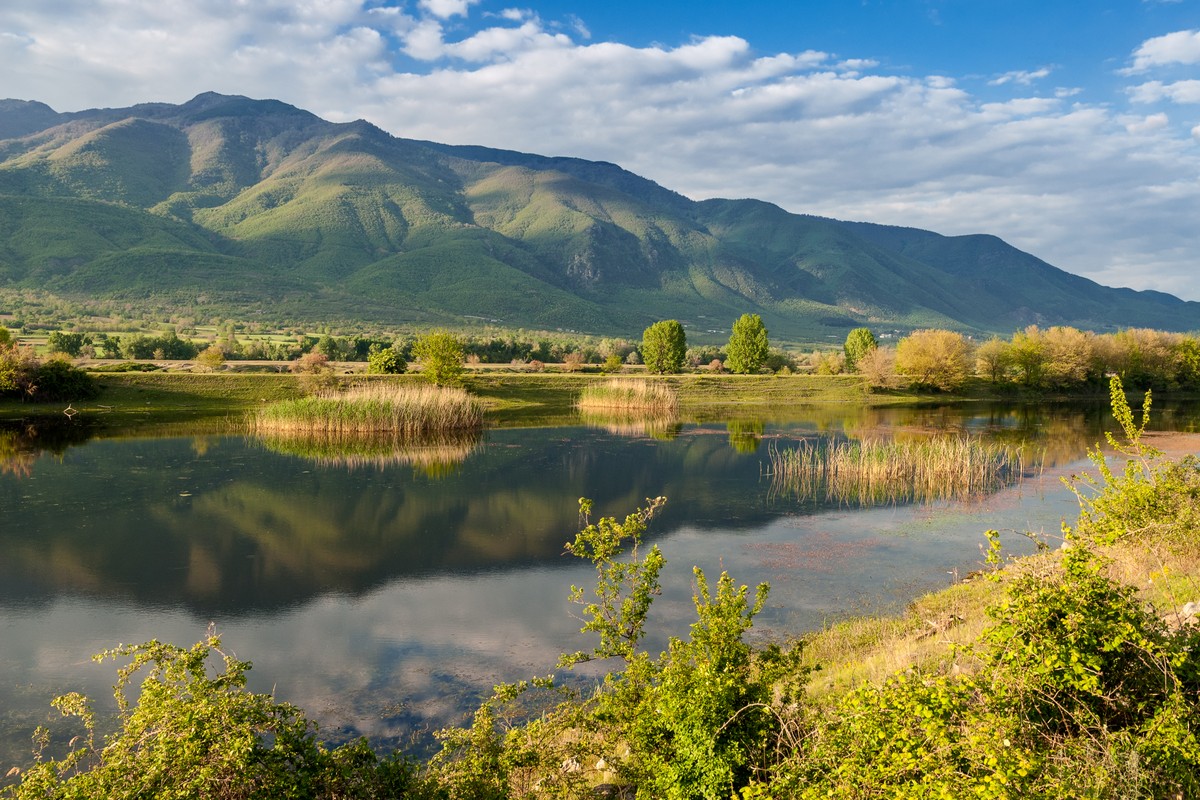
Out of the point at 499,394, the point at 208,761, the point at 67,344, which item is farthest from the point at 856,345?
the point at 208,761

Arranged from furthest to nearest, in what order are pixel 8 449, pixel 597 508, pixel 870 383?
1. pixel 870 383
2. pixel 8 449
3. pixel 597 508

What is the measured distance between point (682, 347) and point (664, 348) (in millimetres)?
2985

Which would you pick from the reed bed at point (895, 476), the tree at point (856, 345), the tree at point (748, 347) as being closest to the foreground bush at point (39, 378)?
the reed bed at point (895, 476)

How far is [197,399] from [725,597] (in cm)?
5540

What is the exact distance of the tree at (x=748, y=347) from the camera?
279 ft

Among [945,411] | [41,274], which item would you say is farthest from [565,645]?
[41,274]

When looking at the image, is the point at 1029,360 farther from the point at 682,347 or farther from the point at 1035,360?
the point at 682,347

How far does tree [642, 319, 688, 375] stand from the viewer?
83.0 meters

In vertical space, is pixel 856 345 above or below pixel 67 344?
above

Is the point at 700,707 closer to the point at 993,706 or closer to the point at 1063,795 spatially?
the point at 993,706

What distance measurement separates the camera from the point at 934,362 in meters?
77.0

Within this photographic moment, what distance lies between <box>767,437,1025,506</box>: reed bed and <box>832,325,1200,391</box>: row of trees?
44544 millimetres

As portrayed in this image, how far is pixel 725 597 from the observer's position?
8688 mm

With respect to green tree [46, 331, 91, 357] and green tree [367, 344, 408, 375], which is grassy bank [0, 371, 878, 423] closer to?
green tree [367, 344, 408, 375]
